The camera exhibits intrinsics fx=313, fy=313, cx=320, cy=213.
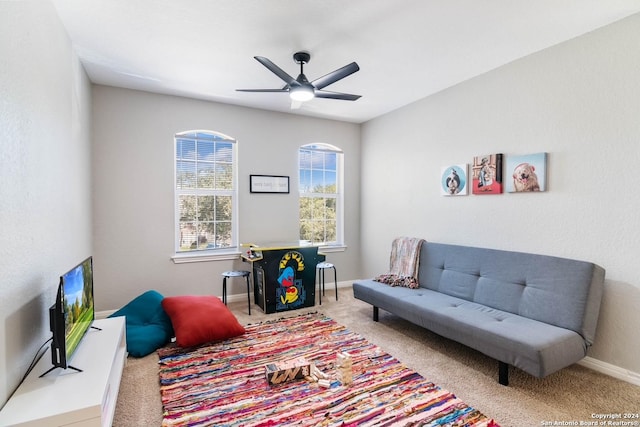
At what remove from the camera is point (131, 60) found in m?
2.98

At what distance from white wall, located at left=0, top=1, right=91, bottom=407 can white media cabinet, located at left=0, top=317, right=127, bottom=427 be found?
8 centimetres

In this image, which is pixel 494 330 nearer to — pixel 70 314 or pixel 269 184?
pixel 70 314

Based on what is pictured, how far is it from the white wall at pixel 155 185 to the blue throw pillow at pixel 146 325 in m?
0.69

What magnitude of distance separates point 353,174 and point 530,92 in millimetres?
2762

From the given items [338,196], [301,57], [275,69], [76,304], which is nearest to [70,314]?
[76,304]

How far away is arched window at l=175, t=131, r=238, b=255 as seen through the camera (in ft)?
13.5

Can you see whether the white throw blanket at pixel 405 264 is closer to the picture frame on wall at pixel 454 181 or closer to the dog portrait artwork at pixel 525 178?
the picture frame on wall at pixel 454 181

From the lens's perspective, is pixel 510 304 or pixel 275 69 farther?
pixel 510 304

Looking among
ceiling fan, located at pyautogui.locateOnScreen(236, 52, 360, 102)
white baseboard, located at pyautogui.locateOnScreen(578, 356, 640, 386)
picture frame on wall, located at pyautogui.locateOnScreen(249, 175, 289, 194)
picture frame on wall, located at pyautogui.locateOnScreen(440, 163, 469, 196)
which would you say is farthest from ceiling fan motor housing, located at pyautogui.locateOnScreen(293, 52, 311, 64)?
white baseboard, located at pyautogui.locateOnScreen(578, 356, 640, 386)

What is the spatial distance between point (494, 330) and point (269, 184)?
3269 mm

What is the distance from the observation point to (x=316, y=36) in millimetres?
2586

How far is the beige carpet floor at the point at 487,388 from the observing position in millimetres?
1981

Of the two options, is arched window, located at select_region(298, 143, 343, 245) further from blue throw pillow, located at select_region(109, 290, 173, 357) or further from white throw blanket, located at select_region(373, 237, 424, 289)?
blue throw pillow, located at select_region(109, 290, 173, 357)

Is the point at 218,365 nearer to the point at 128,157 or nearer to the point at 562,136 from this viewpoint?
the point at 128,157
